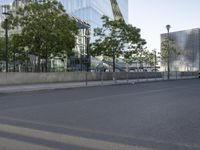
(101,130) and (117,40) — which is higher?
(117,40)

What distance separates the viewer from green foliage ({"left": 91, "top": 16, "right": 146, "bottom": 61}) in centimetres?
4956

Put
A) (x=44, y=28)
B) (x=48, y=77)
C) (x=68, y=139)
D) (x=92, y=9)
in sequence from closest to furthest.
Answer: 1. (x=68, y=139)
2. (x=48, y=77)
3. (x=44, y=28)
4. (x=92, y=9)

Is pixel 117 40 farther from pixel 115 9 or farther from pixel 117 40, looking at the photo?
pixel 115 9

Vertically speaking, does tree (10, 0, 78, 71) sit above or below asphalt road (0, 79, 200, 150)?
above

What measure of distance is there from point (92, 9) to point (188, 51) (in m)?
52.9

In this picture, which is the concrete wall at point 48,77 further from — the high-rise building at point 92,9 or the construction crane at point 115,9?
the construction crane at point 115,9

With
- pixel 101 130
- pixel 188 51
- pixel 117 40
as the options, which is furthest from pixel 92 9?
pixel 101 130

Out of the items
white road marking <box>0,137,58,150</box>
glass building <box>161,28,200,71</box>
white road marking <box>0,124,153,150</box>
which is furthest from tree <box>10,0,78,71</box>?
glass building <box>161,28,200,71</box>

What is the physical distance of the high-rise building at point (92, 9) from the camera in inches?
2842

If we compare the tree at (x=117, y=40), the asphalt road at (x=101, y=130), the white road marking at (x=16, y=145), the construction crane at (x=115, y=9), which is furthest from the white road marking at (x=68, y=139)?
the construction crane at (x=115, y=9)

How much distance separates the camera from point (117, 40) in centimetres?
5000

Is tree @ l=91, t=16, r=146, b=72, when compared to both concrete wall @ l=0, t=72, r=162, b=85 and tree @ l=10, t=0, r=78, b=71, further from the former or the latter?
tree @ l=10, t=0, r=78, b=71

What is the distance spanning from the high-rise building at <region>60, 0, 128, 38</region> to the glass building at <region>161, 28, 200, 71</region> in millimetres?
30929

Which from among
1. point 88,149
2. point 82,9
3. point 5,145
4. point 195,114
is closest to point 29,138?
point 5,145
